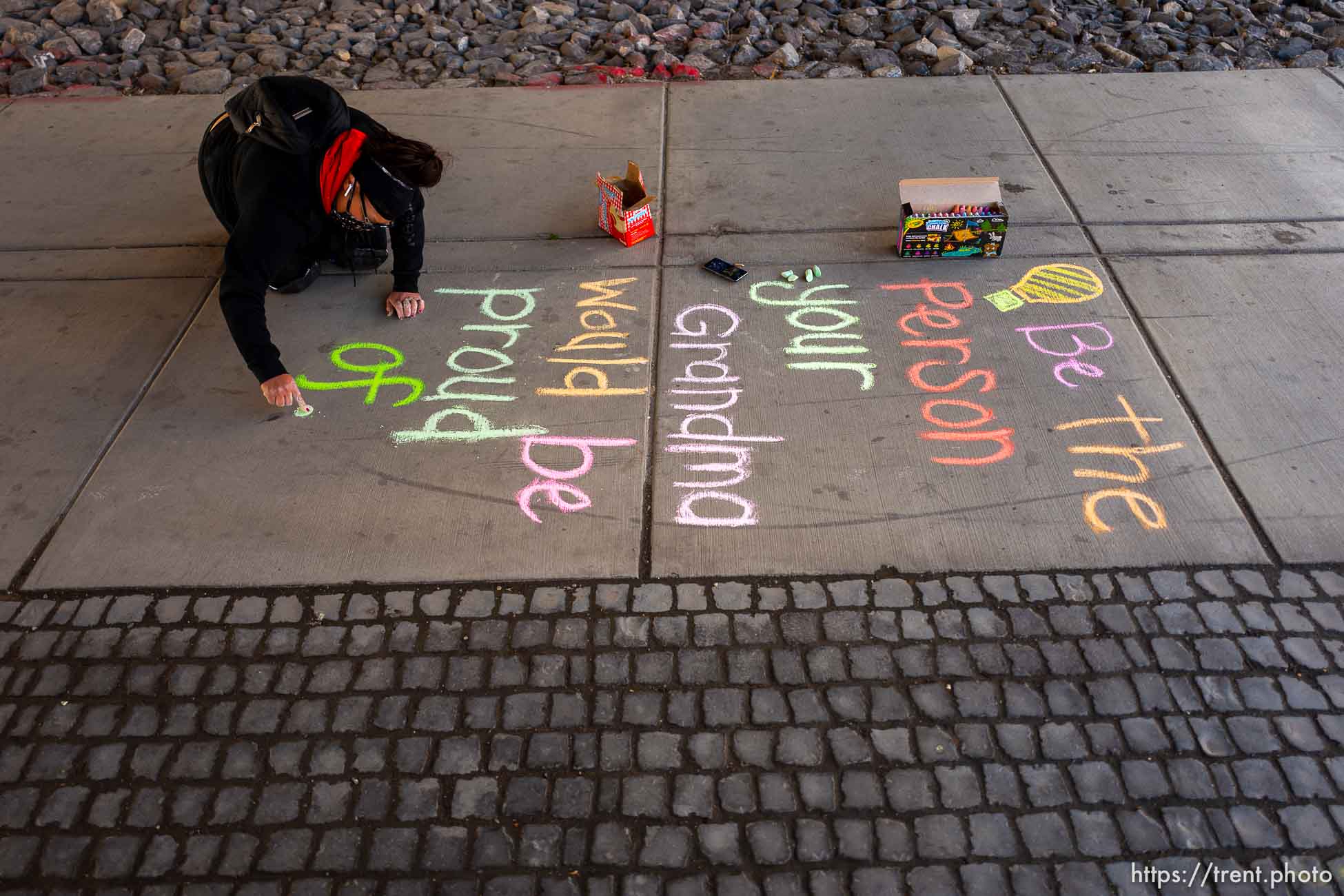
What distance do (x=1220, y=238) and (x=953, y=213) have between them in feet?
4.04

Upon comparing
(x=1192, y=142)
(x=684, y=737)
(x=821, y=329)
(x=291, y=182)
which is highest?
(x=291, y=182)

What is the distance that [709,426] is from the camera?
11.3 ft

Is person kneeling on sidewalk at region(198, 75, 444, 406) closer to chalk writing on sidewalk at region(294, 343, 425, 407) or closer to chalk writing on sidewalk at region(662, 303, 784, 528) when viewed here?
chalk writing on sidewalk at region(294, 343, 425, 407)

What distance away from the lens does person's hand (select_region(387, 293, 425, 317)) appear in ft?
12.9

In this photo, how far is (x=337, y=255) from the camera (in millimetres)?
4023

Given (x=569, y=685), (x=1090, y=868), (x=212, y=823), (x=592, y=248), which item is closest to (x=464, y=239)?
(x=592, y=248)

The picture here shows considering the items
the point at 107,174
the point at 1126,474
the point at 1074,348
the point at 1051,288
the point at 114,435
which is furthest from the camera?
the point at 107,174

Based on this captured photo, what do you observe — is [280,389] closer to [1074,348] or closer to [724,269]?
[724,269]

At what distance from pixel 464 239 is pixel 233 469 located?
1599 mm

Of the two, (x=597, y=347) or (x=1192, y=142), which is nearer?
(x=597, y=347)

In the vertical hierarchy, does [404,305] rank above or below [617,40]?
below

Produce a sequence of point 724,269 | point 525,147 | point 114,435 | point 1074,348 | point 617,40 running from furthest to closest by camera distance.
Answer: point 617,40 < point 525,147 < point 724,269 < point 1074,348 < point 114,435

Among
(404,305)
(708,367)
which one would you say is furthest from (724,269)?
(404,305)

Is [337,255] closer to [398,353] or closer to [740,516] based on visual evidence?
[398,353]
